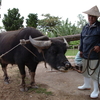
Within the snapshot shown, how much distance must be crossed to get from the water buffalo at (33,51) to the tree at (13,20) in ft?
49.9

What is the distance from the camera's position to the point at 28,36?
11.7ft

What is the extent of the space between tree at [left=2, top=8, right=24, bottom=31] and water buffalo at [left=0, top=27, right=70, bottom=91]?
15218 mm

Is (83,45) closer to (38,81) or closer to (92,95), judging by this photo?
(92,95)

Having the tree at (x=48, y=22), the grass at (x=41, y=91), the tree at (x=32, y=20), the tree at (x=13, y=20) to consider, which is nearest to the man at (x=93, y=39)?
the grass at (x=41, y=91)

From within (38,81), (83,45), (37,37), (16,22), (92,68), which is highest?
(16,22)

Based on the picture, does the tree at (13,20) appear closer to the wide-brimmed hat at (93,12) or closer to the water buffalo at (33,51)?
the water buffalo at (33,51)

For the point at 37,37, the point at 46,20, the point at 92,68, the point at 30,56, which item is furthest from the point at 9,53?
the point at 46,20

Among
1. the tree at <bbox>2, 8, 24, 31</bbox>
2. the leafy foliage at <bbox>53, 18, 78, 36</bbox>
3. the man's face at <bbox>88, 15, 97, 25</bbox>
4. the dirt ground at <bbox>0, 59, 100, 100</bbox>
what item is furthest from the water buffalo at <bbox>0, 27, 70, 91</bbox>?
the tree at <bbox>2, 8, 24, 31</bbox>

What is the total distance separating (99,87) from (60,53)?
1515 millimetres

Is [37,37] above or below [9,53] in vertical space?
above

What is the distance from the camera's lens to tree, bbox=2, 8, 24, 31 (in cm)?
1888

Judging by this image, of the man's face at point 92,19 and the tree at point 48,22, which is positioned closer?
the man's face at point 92,19

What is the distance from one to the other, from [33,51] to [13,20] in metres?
17.1

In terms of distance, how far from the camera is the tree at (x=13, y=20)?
18.9 metres
